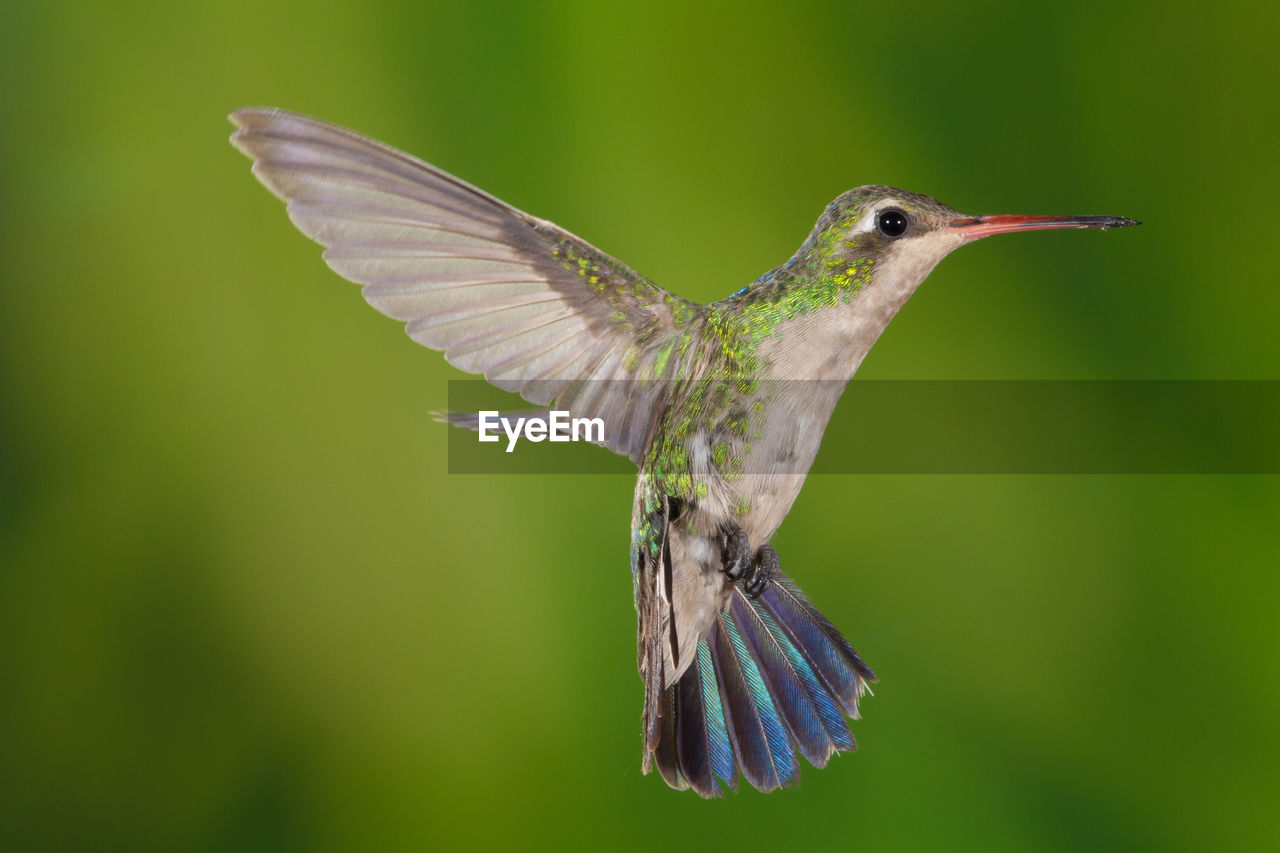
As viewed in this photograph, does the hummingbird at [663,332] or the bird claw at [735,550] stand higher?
the hummingbird at [663,332]

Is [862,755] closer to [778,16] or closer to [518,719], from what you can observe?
[518,719]

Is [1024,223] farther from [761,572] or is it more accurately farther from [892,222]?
[761,572]

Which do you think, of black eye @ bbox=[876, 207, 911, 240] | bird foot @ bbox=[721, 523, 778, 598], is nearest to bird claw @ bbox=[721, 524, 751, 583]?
bird foot @ bbox=[721, 523, 778, 598]

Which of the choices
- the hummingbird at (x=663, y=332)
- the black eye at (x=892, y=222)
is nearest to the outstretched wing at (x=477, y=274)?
the hummingbird at (x=663, y=332)

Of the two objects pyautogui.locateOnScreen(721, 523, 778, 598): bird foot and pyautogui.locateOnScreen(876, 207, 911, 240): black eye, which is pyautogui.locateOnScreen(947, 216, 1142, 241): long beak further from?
pyautogui.locateOnScreen(721, 523, 778, 598): bird foot

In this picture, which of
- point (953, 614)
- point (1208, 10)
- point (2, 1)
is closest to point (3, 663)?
point (2, 1)

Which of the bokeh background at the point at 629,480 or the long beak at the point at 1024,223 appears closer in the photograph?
the long beak at the point at 1024,223

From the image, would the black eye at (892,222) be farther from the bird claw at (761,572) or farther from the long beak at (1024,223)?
the bird claw at (761,572)
